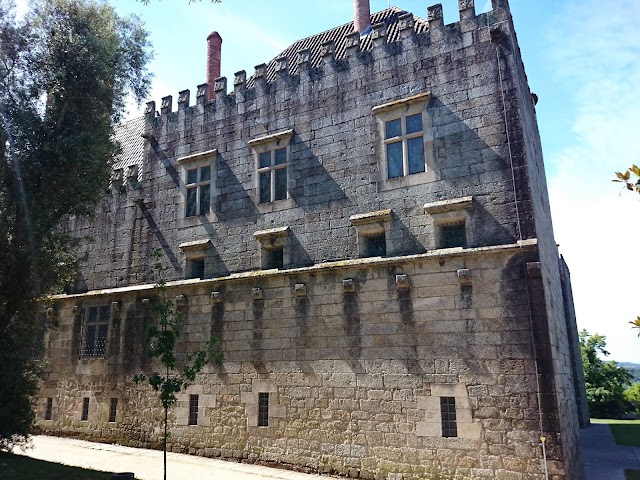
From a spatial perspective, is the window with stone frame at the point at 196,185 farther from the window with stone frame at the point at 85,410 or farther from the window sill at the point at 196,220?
the window with stone frame at the point at 85,410

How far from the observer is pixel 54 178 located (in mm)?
A: 11430

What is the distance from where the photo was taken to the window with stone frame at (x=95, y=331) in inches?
595

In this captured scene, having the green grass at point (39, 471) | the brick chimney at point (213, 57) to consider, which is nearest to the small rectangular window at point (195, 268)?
the green grass at point (39, 471)

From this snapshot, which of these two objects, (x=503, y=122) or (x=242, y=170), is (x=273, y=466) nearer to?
(x=242, y=170)

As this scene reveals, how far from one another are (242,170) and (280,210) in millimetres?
1996

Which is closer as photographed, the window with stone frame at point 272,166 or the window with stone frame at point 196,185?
the window with stone frame at point 272,166

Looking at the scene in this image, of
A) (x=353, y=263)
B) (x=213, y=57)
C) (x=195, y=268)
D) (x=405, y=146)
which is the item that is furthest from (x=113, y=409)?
(x=213, y=57)

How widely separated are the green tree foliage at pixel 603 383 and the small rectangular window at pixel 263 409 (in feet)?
75.0

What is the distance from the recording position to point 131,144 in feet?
66.8

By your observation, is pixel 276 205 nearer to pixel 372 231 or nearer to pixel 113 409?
pixel 372 231

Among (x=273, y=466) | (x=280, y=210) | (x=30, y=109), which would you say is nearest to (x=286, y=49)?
(x=280, y=210)

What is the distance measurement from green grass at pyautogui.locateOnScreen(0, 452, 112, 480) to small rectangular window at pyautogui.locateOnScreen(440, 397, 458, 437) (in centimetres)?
689

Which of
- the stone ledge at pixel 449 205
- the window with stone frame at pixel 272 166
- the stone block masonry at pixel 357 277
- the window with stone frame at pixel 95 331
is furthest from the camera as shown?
the window with stone frame at pixel 95 331

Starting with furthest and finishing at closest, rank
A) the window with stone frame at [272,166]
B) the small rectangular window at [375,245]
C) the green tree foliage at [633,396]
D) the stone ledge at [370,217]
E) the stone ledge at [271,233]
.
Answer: the green tree foliage at [633,396], the window with stone frame at [272,166], the stone ledge at [271,233], the small rectangular window at [375,245], the stone ledge at [370,217]
